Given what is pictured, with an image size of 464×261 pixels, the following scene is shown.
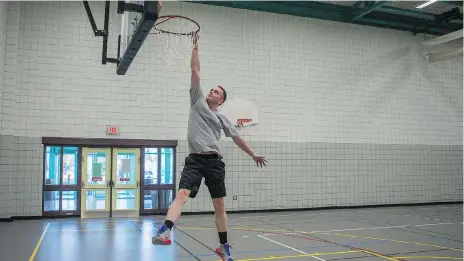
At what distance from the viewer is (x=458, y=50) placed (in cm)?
1376

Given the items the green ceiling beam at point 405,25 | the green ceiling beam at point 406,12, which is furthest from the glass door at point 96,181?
the green ceiling beam at point 406,12

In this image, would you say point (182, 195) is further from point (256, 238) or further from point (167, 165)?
point (167, 165)

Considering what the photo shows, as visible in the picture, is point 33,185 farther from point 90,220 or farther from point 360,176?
point 360,176

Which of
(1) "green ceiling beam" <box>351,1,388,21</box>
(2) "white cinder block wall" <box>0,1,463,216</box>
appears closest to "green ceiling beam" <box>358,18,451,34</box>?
(2) "white cinder block wall" <box>0,1,463,216</box>

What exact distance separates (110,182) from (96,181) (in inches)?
14.9

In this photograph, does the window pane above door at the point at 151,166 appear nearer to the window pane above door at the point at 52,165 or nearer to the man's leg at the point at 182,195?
the window pane above door at the point at 52,165

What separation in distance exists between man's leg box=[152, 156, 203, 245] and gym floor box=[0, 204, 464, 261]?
249cm

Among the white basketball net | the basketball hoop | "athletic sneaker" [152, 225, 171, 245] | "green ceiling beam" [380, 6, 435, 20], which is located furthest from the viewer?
"green ceiling beam" [380, 6, 435, 20]

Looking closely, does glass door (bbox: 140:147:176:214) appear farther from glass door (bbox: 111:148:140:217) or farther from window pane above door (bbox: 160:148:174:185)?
glass door (bbox: 111:148:140:217)

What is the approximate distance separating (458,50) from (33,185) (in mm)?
14016

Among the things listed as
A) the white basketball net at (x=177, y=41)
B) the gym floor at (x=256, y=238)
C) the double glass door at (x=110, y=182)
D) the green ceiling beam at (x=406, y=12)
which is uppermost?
the green ceiling beam at (x=406, y=12)

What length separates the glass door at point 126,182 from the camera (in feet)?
36.5

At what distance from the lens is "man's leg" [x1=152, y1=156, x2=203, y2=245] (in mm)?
3576

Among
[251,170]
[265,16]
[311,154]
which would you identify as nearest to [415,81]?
[311,154]
